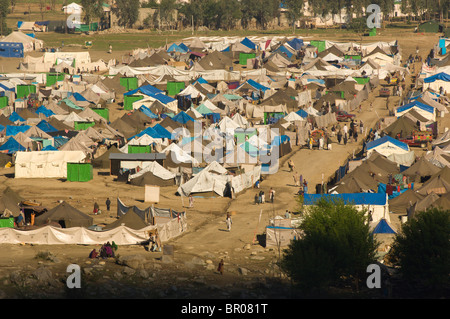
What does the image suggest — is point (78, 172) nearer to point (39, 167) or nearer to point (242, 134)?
point (39, 167)

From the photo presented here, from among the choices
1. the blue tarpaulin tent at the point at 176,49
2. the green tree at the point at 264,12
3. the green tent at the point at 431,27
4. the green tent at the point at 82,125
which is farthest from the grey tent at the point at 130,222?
the green tree at the point at 264,12

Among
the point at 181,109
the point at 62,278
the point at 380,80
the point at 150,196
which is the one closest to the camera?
the point at 62,278

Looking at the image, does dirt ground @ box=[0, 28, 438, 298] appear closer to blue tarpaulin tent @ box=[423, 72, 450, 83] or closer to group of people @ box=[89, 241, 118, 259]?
group of people @ box=[89, 241, 118, 259]

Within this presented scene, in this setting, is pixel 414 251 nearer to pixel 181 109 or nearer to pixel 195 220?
pixel 195 220

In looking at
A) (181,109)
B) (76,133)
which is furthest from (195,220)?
(181,109)

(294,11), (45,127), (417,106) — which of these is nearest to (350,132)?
(417,106)

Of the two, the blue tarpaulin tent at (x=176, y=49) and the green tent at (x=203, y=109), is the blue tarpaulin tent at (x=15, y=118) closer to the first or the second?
the green tent at (x=203, y=109)
